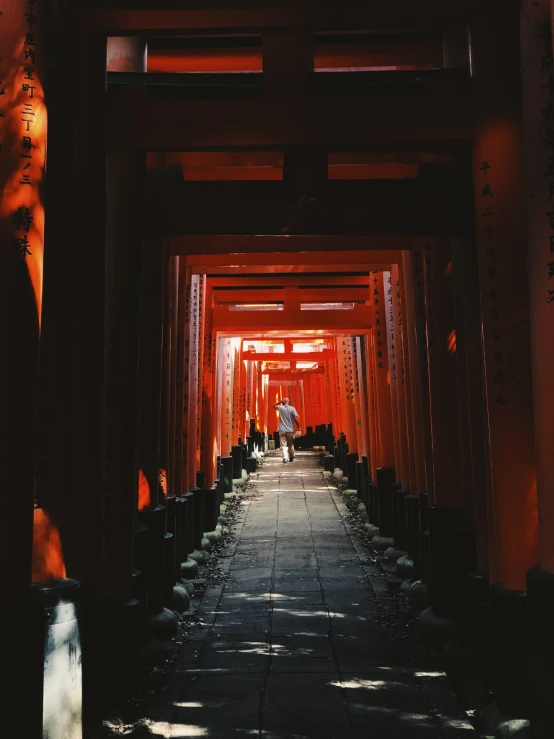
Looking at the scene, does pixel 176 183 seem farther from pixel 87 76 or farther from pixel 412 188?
pixel 412 188


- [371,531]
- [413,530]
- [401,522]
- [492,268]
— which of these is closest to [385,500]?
[371,531]

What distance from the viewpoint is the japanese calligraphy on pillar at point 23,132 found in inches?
119

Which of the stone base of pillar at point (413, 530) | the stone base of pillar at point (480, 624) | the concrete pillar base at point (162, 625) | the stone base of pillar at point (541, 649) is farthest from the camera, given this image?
the stone base of pillar at point (413, 530)

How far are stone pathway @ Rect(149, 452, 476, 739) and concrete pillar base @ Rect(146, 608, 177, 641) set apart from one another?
0.19m

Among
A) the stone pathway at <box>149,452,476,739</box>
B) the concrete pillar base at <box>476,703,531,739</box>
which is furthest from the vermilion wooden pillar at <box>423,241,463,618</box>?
the concrete pillar base at <box>476,703,531,739</box>

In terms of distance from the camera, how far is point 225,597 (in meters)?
6.62

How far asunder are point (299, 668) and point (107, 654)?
133cm

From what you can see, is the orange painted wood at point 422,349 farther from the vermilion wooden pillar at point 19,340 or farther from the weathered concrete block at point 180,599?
the vermilion wooden pillar at point 19,340

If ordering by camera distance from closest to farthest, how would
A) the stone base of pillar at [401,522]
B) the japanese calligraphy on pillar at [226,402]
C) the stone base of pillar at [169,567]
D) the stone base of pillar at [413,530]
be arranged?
the stone base of pillar at [169,567] → the stone base of pillar at [413,530] → the stone base of pillar at [401,522] → the japanese calligraphy on pillar at [226,402]

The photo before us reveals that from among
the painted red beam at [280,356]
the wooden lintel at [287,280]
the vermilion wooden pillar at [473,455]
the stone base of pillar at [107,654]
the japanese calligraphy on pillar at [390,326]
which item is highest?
the wooden lintel at [287,280]

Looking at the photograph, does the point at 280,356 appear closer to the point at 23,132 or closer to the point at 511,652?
the point at 511,652

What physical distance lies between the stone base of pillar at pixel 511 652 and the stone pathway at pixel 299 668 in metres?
0.35

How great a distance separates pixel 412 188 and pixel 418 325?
1.57 meters

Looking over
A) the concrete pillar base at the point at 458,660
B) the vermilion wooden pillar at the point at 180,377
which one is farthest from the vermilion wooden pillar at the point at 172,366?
the concrete pillar base at the point at 458,660
